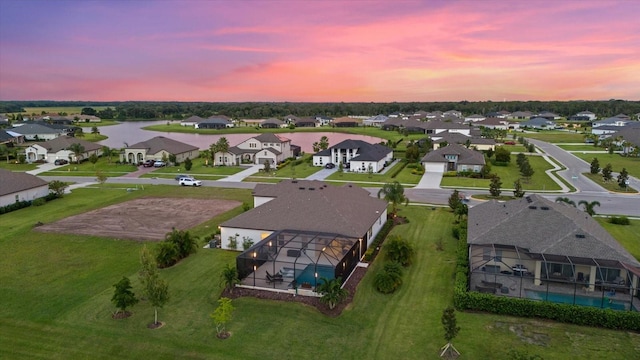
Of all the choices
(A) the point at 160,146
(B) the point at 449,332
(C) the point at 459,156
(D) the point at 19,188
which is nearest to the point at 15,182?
(D) the point at 19,188

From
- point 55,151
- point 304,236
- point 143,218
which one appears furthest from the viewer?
point 55,151

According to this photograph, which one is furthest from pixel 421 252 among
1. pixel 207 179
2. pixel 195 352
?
pixel 207 179

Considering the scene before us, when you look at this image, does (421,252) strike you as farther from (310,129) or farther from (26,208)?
(310,129)

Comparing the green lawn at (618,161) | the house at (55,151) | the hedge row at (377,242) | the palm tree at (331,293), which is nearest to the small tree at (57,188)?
the house at (55,151)

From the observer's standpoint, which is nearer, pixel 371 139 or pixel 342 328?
pixel 342 328

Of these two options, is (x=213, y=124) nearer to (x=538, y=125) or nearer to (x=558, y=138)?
(x=558, y=138)

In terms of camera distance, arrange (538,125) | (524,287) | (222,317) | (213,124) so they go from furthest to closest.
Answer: (213,124) < (538,125) < (524,287) < (222,317)
